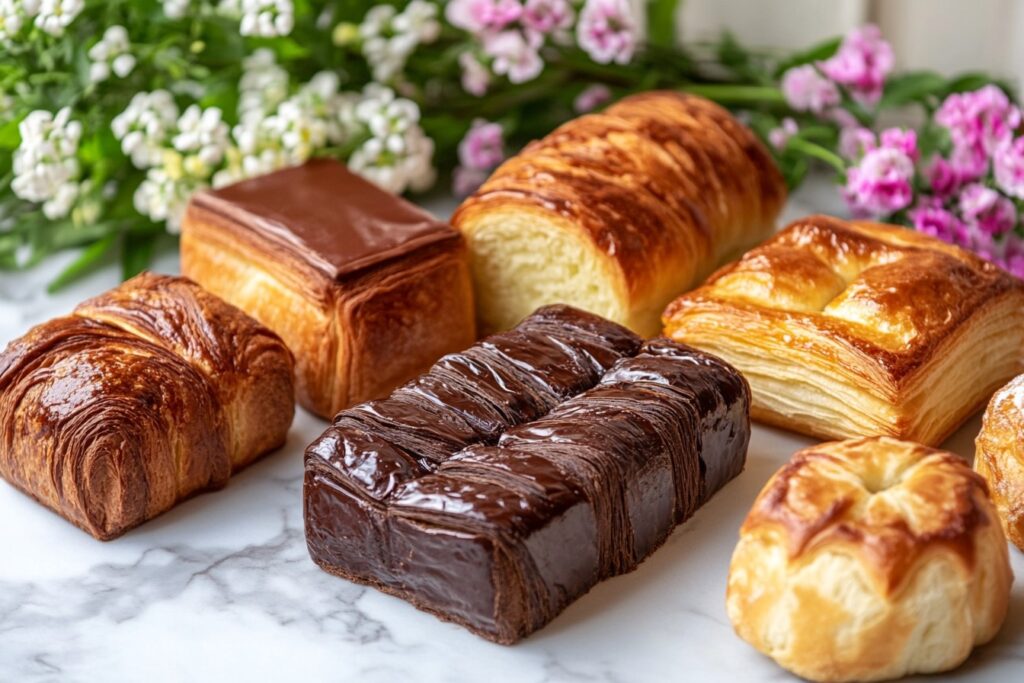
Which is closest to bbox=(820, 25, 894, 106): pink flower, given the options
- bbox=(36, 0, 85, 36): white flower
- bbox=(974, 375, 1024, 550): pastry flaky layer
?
bbox=(974, 375, 1024, 550): pastry flaky layer

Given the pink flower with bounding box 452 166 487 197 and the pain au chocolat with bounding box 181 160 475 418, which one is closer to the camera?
the pain au chocolat with bounding box 181 160 475 418

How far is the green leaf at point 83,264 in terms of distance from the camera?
11.1 ft

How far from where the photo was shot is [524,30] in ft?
12.0

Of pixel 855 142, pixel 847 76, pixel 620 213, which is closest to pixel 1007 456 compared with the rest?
pixel 620 213

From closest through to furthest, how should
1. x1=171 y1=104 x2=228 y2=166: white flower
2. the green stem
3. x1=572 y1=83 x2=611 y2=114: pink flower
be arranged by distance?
1. x1=171 y1=104 x2=228 y2=166: white flower
2. the green stem
3. x1=572 y1=83 x2=611 y2=114: pink flower

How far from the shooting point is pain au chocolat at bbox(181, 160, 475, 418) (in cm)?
278

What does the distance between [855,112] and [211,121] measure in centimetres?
173

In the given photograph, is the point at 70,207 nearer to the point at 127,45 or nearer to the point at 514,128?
the point at 127,45

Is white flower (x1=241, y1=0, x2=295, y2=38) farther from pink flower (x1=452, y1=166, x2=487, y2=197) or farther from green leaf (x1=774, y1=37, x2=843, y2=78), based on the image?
green leaf (x1=774, y1=37, x2=843, y2=78)

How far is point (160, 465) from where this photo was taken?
96.9 inches

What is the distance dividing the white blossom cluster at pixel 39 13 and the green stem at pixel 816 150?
6.00ft

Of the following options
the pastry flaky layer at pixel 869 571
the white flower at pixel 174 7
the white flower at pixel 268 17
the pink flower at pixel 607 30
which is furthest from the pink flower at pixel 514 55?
the pastry flaky layer at pixel 869 571

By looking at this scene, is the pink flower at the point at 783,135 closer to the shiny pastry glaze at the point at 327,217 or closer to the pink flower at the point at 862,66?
the pink flower at the point at 862,66

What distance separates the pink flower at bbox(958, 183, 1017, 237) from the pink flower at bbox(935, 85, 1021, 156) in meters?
0.10
